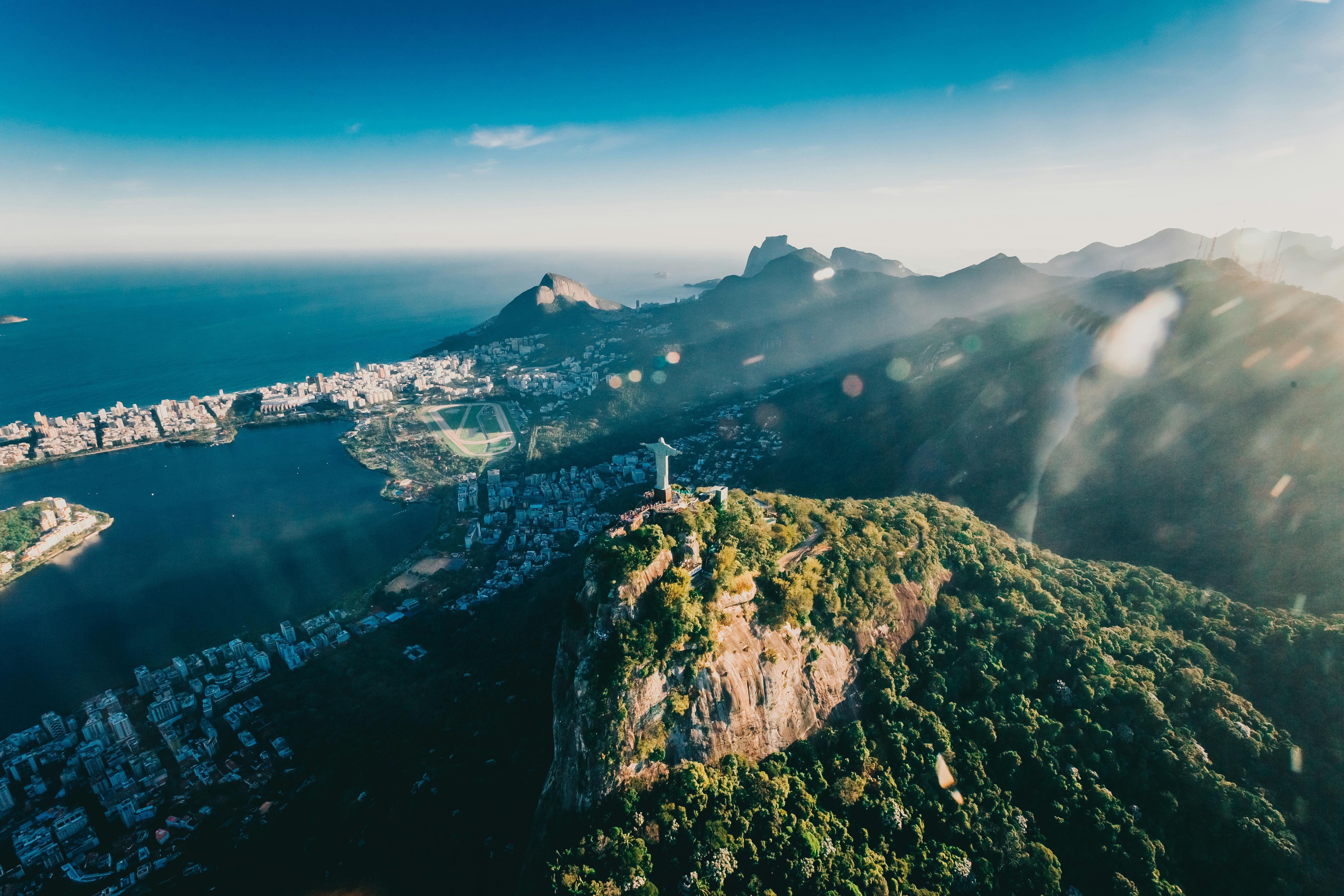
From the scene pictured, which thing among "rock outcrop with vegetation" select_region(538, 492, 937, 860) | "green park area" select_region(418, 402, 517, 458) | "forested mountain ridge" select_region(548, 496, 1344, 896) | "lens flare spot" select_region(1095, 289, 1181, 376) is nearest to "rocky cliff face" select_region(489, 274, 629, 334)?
"green park area" select_region(418, 402, 517, 458)

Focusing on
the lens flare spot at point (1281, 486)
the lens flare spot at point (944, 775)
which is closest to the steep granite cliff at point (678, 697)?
the lens flare spot at point (944, 775)

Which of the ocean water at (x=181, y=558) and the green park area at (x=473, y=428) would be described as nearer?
the ocean water at (x=181, y=558)

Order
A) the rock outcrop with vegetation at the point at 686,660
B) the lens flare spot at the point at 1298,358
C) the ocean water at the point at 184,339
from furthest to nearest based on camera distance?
1. the ocean water at the point at 184,339
2. the lens flare spot at the point at 1298,358
3. the rock outcrop with vegetation at the point at 686,660

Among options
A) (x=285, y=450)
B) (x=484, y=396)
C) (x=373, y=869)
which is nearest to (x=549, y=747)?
(x=373, y=869)

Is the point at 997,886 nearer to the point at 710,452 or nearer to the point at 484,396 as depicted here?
the point at 710,452

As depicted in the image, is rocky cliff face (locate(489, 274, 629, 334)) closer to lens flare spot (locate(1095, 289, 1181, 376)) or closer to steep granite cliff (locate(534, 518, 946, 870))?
lens flare spot (locate(1095, 289, 1181, 376))

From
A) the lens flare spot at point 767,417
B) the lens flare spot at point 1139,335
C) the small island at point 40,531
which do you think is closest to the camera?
the lens flare spot at point 1139,335

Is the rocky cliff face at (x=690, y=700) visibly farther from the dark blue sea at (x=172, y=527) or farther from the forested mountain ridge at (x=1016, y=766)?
the dark blue sea at (x=172, y=527)
